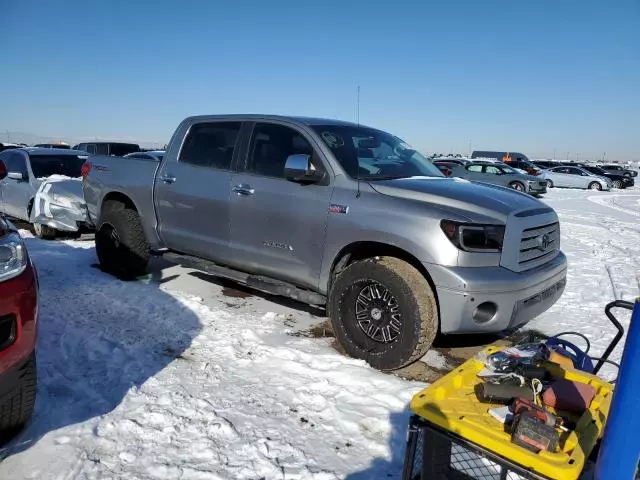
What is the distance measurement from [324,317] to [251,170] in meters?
1.60

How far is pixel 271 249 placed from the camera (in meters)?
4.31

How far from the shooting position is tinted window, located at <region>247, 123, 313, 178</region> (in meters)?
4.38

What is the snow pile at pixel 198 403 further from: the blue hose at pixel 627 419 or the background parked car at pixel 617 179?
the background parked car at pixel 617 179

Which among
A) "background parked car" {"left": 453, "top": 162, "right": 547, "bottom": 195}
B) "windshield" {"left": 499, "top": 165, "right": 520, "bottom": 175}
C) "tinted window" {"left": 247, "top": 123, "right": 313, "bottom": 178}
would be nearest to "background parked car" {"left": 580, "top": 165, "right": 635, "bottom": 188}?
"windshield" {"left": 499, "top": 165, "right": 520, "bottom": 175}

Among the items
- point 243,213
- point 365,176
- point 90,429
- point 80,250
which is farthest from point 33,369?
point 80,250

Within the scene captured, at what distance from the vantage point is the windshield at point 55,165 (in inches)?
353

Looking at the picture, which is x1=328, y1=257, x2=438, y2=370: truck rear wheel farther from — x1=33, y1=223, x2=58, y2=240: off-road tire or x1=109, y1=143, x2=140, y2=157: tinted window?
x1=109, y1=143, x2=140, y2=157: tinted window

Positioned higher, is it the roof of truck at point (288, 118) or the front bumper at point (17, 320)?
the roof of truck at point (288, 118)

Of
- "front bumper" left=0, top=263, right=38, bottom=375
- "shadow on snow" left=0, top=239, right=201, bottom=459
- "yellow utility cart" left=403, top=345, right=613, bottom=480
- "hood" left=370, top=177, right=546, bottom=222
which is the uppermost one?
"hood" left=370, top=177, right=546, bottom=222

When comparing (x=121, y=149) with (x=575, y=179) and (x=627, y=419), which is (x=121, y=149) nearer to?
(x=627, y=419)

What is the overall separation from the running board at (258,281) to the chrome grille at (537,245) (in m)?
1.57

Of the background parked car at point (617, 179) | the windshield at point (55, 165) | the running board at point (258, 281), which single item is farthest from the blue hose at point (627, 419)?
the background parked car at point (617, 179)

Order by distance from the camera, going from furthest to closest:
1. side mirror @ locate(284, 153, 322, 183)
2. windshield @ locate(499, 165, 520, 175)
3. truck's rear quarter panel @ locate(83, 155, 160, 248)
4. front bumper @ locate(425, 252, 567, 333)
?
1. windshield @ locate(499, 165, 520, 175)
2. truck's rear quarter panel @ locate(83, 155, 160, 248)
3. side mirror @ locate(284, 153, 322, 183)
4. front bumper @ locate(425, 252, 567, 333)

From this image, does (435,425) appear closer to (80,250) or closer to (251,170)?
(251,170)
